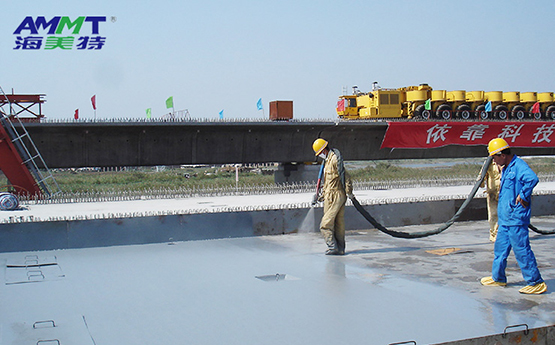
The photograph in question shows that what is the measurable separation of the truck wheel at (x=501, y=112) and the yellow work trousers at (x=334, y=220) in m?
23.9

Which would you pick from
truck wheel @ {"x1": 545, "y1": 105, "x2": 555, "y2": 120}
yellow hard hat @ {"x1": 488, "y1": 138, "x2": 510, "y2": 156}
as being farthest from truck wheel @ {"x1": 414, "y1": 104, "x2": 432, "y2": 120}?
yellow hard hat @ {"x1": 488, "y1": 138, "x2": 510, "y2": 156}

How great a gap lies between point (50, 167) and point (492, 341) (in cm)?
1843

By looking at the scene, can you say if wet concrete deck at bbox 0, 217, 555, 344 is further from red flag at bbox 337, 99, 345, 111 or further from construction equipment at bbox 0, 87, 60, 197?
red flag at bbox 337, 99, 345, 111

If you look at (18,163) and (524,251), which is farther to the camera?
(18,163)

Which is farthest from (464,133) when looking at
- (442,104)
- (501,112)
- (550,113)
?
(550,113)

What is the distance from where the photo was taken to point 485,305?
6.26 meters

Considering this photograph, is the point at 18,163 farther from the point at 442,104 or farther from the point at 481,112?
the point at 481,112

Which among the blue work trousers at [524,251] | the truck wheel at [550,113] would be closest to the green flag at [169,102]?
the blue work trousers at [524,251]

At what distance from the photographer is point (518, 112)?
30.9 metres

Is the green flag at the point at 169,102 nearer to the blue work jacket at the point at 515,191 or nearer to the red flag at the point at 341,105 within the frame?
the red flag at the point at 341,105

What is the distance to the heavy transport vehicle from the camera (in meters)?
28.4

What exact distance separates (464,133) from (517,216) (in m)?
20.0

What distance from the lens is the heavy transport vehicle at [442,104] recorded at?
2838 centimetres

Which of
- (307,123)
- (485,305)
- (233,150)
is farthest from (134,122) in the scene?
(485,305)
